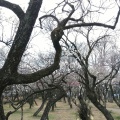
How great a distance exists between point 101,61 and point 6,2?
31.3 meters

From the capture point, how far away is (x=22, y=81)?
5.23 m

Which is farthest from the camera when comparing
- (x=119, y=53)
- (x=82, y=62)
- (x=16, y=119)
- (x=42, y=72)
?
(x=119, y=53)

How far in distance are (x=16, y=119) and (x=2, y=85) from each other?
24.9m

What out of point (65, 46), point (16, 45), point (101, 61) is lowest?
point (16, 45)

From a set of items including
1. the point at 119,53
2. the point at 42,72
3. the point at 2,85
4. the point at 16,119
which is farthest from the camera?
the point at 119,53

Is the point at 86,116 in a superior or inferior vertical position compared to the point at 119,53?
inferior

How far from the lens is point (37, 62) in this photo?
36406 millimetres

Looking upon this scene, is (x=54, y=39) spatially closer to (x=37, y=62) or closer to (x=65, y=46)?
(x=65, y=46)

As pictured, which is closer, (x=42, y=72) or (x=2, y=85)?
(x=2, y=85)

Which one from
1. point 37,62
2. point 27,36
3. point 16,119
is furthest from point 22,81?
point 37,62

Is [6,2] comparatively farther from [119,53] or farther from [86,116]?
[119,53]

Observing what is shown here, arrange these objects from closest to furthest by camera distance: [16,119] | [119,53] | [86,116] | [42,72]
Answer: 1. [42,72]
2. [86,116]
3. [16,119]
4. [119,53]

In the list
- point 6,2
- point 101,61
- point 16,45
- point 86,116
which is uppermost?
point 101,61

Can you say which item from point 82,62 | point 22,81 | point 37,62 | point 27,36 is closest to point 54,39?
point 27,36
